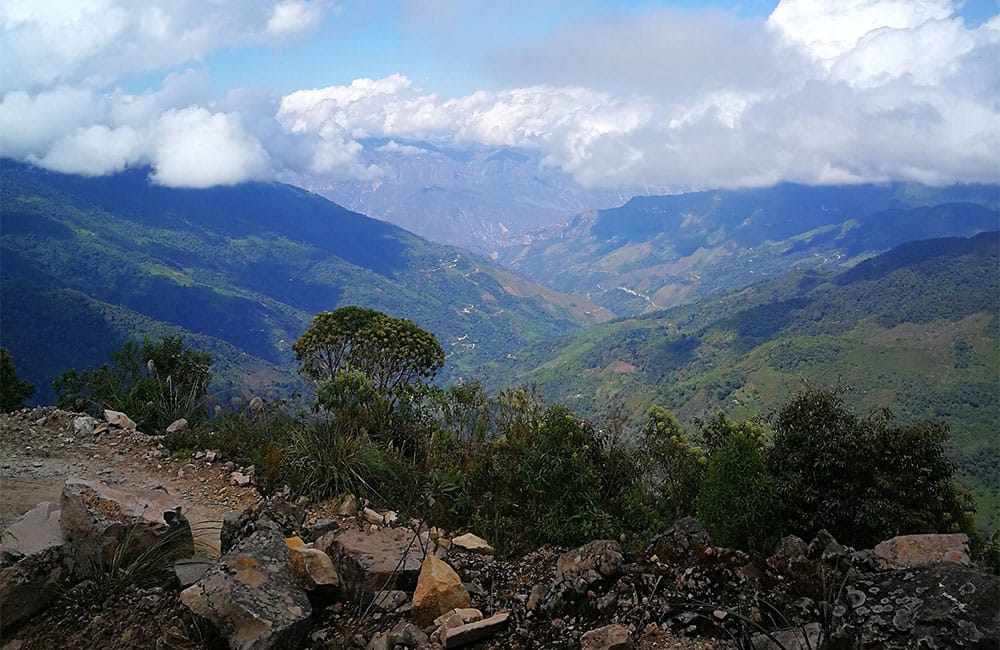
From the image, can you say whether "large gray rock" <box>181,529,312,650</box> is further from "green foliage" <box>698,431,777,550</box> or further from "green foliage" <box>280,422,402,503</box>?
"green foliage" <box>698,431,777,550</box>

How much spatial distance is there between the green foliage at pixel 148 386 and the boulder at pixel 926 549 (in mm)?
12197

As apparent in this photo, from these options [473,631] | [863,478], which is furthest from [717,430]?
[473,631]

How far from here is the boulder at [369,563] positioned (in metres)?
5.59

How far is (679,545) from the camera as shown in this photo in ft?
18.3

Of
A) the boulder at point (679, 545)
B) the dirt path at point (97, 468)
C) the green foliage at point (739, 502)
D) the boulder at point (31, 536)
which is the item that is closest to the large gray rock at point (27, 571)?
the boulder at point (31, 536)

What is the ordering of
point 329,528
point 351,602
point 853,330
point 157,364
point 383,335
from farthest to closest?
point 853,330 → point 383,335 → point 157,364 → point 329,528 → point 351,602

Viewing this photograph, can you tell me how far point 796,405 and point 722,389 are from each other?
145039 mm

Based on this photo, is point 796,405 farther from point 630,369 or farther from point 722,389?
point 630,369

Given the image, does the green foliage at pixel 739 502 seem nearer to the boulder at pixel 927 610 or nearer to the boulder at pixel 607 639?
the boulder at pixel 927 610

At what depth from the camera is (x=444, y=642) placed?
15.5 feet

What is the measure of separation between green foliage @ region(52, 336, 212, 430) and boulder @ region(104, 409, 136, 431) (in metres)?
0.71

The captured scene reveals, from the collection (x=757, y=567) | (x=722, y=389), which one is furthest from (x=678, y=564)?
(x=722, y=389)

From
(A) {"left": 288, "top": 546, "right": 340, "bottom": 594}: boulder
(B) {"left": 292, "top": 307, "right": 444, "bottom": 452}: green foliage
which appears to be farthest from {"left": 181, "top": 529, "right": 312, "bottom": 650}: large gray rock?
(B) {"left": 292, "top": 307, "right": 444, "bottom": 452}: green foliage

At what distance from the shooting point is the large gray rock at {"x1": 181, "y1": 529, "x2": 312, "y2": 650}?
462cm
